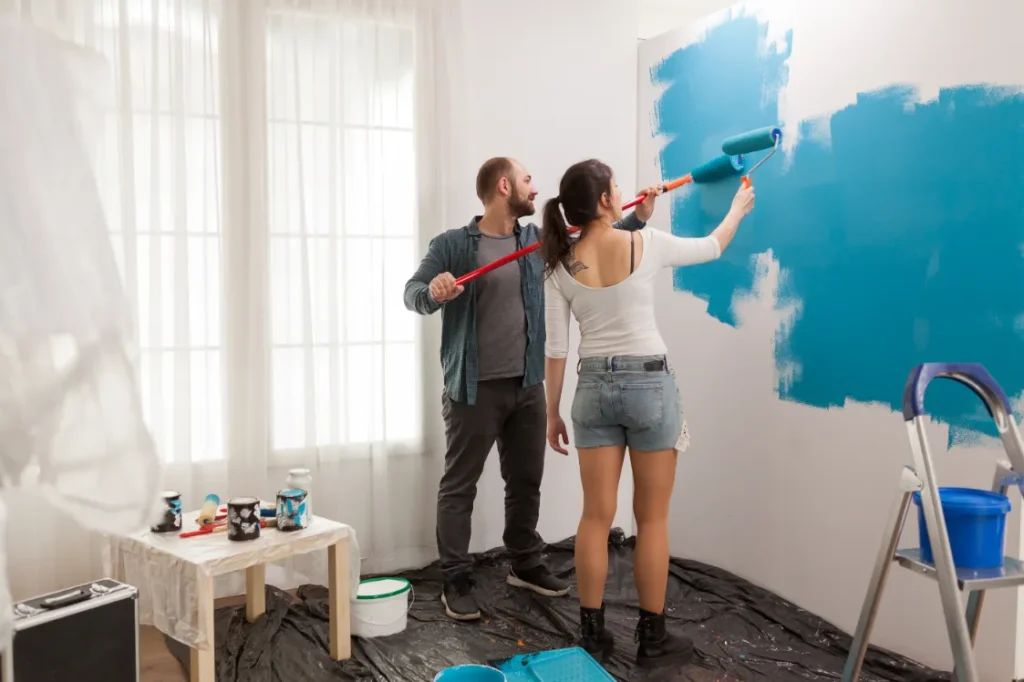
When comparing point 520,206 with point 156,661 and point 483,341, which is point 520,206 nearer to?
point 483,341

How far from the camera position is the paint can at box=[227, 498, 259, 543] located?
6.45 ft

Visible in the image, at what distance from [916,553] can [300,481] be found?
1500 mm

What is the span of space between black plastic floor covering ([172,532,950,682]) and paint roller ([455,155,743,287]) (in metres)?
1.05

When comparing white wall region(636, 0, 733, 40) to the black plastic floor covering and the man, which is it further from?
the black plastic floor covering

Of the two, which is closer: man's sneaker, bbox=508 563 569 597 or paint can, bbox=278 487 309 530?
paint can, bbox=278 487 309 530

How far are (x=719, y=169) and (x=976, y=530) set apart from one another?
1415 mm

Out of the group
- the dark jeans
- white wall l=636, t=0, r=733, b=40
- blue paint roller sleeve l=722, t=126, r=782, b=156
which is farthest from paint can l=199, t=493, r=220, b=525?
white wall l=636, t=0, r=733, b=40

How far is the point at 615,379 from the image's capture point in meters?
2.04

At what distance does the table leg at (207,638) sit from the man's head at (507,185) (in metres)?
1.40

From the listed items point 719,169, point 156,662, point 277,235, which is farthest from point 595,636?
point 277,235

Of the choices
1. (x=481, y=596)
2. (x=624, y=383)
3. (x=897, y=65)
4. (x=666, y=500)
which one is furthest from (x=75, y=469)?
(x=897, y=65)

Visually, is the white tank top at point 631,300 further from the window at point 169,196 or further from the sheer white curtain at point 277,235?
the window at point 169,196

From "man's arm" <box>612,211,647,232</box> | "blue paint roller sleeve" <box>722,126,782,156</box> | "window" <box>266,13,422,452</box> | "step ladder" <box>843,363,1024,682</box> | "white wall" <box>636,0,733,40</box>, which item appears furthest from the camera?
"white wall" <box>636,0,733,40</box>

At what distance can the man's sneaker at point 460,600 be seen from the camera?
2.46 m
